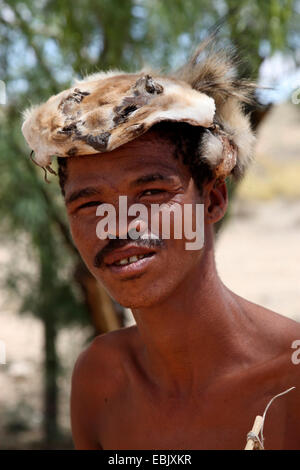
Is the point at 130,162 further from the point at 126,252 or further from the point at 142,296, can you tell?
the point at 142,296

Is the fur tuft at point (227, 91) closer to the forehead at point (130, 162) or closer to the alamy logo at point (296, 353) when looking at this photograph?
the forehead at point (130, 162)

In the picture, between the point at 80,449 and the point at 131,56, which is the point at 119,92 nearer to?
the point at 80,449

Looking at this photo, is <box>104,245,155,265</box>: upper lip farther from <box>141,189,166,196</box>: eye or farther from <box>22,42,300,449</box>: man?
<box>141,189,166,196</box>: eye

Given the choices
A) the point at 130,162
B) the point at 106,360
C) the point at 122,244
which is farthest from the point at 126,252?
the point at 106,360

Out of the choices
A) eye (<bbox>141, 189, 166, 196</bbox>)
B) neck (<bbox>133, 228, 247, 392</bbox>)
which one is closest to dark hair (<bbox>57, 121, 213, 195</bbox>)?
eye (<bbox>141, 189, 166, 196</bbox>)

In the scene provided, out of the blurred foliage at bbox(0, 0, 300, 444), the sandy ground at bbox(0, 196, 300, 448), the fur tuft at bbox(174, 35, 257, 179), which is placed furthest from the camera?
the sandy ground at bbox(0, 196, 300, 448)

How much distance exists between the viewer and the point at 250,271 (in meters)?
13.8

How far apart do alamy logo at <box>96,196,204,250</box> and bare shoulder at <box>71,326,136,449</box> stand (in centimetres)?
57

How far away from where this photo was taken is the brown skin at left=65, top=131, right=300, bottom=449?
1.80m

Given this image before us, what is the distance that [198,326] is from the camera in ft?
6.40

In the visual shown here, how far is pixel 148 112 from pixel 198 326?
0.60 meters

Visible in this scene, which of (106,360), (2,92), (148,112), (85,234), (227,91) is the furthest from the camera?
(2,92)

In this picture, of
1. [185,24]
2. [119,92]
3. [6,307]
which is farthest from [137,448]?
[6,307]
